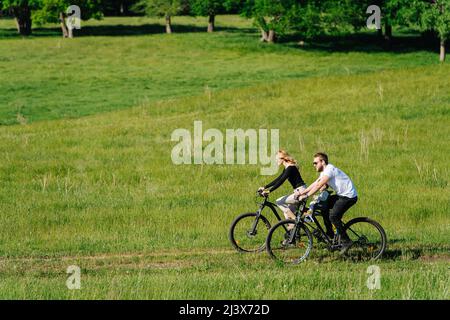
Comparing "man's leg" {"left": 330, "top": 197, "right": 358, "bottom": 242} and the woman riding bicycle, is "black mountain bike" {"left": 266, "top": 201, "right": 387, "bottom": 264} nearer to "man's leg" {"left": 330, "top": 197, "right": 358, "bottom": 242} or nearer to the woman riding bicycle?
"man's leg" {"left": 330, "top": 197, "right": 358, "bottom": 242}

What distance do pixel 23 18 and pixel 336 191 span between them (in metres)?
72.2

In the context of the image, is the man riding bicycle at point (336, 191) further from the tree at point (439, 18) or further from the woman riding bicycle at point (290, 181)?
the tree at point (439, 18)

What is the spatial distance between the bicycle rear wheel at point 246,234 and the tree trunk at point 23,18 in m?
69.3

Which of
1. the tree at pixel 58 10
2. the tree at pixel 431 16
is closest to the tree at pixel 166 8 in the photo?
the tree at pixel 58 10

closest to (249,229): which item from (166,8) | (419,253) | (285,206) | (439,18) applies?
(285,206)

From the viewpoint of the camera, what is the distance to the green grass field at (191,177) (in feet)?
38.4

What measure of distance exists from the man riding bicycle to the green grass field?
26.7 inches

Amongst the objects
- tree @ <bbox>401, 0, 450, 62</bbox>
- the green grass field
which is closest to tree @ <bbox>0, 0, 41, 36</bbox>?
the green grass field

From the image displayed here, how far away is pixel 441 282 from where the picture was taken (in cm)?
1089

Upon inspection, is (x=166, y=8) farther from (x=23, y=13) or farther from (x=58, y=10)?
(x=23, y=13)

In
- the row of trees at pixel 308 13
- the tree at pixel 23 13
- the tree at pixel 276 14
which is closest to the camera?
the row of trees at pixel 308 13
